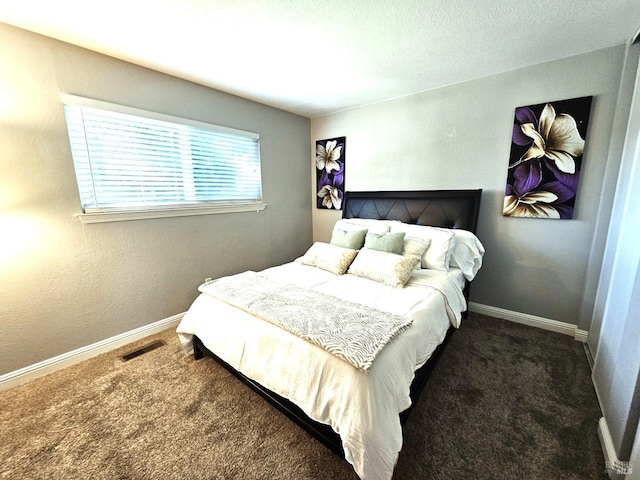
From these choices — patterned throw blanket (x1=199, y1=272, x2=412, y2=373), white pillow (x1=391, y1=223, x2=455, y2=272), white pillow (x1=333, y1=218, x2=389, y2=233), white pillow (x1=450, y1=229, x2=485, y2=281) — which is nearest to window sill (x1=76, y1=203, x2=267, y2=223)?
patterned throw blanket (x1=199, y1=272, x2=412, y2=373)

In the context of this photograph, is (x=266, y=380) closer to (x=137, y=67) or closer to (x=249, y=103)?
(x=137, y=67)

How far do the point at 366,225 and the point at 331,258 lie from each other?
743mm

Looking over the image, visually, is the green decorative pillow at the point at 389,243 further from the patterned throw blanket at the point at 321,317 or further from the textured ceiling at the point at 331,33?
the textured ceiling at the point at 331,33

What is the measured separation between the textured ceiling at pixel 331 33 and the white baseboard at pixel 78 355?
7.69 feet

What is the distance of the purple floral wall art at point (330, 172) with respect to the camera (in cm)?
356

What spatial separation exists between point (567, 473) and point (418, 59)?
2798 mm

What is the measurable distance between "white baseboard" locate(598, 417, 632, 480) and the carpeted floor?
33 millimetres

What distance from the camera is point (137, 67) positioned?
7.17ft

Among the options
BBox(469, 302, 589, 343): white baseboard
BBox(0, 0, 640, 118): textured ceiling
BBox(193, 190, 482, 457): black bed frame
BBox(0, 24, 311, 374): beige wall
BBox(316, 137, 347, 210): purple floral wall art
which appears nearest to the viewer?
BBox(193, 190, 482, 457): black bed frame

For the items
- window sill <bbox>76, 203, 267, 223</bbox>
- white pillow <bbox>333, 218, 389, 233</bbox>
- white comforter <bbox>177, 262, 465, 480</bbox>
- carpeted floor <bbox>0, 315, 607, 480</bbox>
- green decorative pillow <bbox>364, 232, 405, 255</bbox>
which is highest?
window sill <bbox>76, 203, 267, 223</bbox>

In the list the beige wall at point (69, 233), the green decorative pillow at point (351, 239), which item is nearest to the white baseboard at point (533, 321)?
the green decorative pillow at point (351, 239)

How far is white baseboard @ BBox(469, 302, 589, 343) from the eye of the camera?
7.45 ft

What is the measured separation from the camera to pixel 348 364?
1.15 metres

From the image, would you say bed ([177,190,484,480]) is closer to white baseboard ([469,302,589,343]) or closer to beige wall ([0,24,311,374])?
white baseboard ([469,302,589,343])
